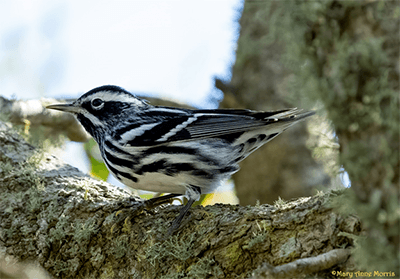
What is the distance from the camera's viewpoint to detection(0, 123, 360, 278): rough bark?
222cm

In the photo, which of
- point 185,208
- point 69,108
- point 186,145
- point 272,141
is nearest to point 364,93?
point 185,208

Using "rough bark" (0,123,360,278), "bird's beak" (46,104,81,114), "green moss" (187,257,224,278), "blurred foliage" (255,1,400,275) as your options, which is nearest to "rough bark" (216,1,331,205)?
"bird's beak" (46,104,81,114)

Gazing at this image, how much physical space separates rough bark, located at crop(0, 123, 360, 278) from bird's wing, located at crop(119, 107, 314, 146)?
0.54m

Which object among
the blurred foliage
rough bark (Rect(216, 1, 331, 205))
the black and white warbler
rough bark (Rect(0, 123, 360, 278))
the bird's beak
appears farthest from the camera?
rough bark (Rect(216, 1, 331, 205))

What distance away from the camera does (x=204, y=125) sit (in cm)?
323

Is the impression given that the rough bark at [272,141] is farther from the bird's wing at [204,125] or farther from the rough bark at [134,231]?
the rough bark at [134,231]

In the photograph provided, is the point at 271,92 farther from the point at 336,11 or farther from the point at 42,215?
the point at 336,11

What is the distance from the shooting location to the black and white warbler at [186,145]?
299cm

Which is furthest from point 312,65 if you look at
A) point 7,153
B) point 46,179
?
point 7,153

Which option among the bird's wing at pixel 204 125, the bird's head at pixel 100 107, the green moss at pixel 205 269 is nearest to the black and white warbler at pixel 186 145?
the bird's wing at pixel 204 125

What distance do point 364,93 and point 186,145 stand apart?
6.28 ft

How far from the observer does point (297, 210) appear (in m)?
2.34

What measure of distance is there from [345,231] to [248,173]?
356cm

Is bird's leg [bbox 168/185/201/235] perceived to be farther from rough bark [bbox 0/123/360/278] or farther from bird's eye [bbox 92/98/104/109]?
bird's eye [bbox 92/98/104/109]
